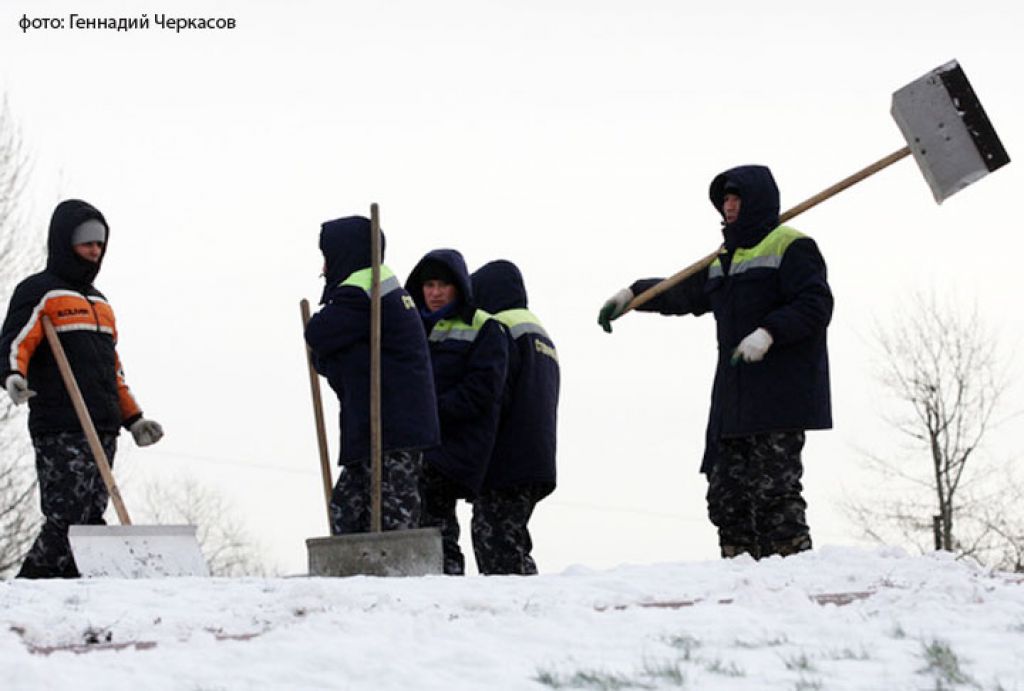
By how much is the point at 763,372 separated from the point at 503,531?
179cm

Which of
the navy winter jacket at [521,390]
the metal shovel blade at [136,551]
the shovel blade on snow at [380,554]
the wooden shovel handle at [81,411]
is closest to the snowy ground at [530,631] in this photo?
the shovel blade on snow at [380,554]

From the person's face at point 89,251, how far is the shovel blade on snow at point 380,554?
1.91 meters

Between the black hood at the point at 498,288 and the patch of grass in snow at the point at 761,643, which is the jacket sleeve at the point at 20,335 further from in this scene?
the patch of grass in snow at the point at 761,643

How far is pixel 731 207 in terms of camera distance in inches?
312

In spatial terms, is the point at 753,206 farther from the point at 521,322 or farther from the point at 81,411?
the point at 81,411

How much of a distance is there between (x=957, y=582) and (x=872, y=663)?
125 cm

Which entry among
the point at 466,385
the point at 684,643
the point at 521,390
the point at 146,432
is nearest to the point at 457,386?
the point at 466,385

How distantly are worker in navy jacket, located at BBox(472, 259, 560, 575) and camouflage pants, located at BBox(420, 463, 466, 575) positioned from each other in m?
0.12

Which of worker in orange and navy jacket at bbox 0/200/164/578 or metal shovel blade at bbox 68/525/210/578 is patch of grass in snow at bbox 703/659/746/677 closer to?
metal shovel blade at bbox 68/525/210/578

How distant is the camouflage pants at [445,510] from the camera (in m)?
8.52

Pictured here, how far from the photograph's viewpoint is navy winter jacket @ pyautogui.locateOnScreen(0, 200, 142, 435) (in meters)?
7.74

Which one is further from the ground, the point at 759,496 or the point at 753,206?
the point at 753,206

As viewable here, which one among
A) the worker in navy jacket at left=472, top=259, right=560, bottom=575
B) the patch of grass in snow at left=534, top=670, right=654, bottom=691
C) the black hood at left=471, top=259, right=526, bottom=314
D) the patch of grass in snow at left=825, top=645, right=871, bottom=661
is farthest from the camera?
the black hood at left=471, top=259, right=526, bottom=314

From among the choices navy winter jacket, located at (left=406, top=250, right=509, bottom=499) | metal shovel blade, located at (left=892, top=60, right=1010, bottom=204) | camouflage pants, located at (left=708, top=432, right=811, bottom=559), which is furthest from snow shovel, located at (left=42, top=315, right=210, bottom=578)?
metal shovel blade, located at (left=892, top=60, right=1010, bottom=204)
